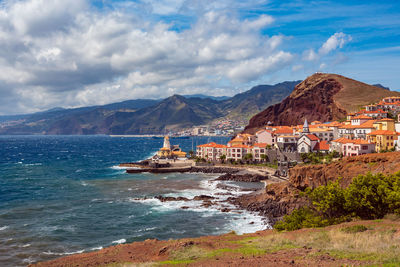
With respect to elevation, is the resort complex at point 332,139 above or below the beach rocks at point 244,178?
above

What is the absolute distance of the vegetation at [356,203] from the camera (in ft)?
96.0

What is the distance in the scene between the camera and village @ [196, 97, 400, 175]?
7031 centimetres

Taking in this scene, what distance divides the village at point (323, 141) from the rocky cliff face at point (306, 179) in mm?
21672

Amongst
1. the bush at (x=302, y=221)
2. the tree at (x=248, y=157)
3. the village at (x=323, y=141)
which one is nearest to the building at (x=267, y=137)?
the village at (x=323, y=141)

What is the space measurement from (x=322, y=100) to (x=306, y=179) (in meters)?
124

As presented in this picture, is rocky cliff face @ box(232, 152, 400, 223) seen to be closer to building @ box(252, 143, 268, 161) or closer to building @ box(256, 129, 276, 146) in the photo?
building @ box(252, 143, 268, 161)

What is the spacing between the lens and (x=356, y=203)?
30.2 meters

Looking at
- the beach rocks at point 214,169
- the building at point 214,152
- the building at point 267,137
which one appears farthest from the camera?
the building at point 214,152

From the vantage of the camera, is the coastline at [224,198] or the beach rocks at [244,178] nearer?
the coastline at [224,198]

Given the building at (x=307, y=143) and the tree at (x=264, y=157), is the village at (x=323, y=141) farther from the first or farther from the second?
the tree at (x=264, y=157)

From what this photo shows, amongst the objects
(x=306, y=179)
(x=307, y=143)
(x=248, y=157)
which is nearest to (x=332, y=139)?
(x=307, y=143)

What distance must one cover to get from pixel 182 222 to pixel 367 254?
31.0 m

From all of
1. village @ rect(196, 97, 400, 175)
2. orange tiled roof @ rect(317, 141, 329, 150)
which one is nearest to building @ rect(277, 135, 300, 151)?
village @ rect(196, 97, 400, 175)

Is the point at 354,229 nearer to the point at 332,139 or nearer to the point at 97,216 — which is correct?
the point at 97,216
